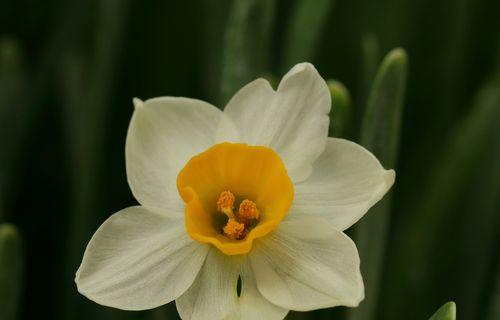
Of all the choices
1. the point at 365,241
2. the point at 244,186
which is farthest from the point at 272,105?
the point at 365,241

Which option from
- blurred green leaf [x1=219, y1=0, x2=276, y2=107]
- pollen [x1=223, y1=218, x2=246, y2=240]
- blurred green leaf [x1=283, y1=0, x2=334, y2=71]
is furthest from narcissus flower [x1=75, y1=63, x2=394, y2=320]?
blurred green leaf [x1=283, y1=0, x2=334, y2=71]

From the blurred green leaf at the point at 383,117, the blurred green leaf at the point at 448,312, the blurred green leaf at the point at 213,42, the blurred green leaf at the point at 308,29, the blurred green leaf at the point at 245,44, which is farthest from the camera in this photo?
the blurred green leaf at the point at 213,42

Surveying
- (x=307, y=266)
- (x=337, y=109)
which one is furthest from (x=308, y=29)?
(x=307, y=266)

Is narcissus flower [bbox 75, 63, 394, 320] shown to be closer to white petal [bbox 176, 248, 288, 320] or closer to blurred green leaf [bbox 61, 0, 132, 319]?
white petal [bbox 176, 248, 288, 320]

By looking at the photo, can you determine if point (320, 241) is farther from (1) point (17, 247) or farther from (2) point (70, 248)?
(2) point (70, 248)

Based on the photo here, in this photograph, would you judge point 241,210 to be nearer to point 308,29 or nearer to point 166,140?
point 166,140

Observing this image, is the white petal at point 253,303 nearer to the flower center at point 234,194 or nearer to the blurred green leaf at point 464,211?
the flower center at point 234,194

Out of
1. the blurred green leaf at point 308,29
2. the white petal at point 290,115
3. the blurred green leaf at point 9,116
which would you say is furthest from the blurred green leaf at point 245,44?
the blurred green leaf at point 9,116
